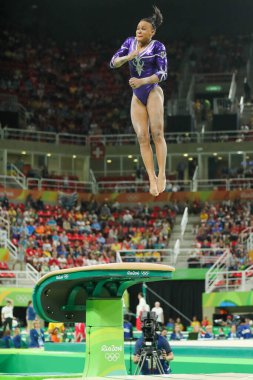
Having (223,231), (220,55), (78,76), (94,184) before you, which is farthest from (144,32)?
(220,55)

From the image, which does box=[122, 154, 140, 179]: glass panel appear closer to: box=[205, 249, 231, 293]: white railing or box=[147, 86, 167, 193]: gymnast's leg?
box=[205, 249, 231, 293]: white railing

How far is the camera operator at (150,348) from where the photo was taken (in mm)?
11948

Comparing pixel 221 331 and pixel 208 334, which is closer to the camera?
pixel 208 334

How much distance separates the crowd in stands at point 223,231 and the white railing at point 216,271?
26 cm

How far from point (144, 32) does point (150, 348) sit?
4.77 metres

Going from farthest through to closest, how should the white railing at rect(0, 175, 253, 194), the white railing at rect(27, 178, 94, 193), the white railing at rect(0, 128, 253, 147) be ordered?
the white railing at rect(0, 128, 253, 147)
the white railing at rect(27, 178, 94, 193)
the white railing at rect(0, 175, 253, 194)

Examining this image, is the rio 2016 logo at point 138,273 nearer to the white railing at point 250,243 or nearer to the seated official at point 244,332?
the seated official at point 244,332

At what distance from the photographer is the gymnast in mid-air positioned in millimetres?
8836

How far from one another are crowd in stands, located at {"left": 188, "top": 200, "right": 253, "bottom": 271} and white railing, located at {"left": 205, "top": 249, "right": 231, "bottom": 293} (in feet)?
0.86

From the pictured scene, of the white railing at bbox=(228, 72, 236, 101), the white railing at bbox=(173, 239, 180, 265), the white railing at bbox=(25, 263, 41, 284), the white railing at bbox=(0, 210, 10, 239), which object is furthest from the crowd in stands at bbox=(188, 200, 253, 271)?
the white railing at bbox=(228, 72, 236, 101)

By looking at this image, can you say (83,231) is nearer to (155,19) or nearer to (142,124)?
(142,124)

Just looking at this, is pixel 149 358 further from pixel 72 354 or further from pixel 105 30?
pixel 105 30

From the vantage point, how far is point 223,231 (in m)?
31.2

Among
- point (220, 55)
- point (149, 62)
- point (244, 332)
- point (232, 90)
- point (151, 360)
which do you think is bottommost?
point (244, 332)
